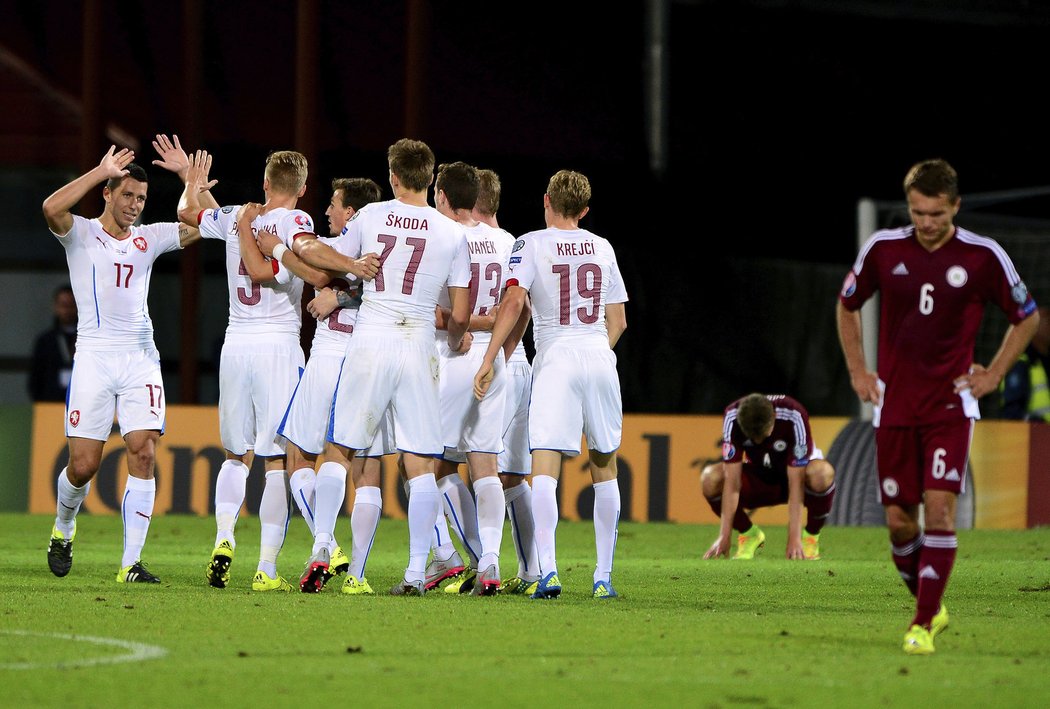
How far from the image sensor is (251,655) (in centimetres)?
603

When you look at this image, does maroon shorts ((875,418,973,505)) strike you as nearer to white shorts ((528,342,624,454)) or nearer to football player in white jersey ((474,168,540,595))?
white shorts ((528,342,624,454))

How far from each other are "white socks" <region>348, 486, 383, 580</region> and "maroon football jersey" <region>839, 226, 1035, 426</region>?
2823 mm

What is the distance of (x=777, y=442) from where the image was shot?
1244 cm

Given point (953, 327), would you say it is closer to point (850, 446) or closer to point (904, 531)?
point (904, 531)

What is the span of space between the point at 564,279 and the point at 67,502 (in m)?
3.11

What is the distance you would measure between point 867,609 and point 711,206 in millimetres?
16751

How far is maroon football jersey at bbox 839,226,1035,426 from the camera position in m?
6.49

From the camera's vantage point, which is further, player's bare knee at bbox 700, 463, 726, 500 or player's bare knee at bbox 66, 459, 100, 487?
player's bare knee at bbox 700, 463, 726, 500

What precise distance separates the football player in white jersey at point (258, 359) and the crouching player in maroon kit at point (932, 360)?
3.44 metres

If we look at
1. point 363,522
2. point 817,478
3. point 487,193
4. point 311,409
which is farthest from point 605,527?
point 817,478

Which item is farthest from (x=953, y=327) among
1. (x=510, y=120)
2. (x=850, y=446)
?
(x=510, y=120)

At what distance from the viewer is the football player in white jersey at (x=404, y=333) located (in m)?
8.08

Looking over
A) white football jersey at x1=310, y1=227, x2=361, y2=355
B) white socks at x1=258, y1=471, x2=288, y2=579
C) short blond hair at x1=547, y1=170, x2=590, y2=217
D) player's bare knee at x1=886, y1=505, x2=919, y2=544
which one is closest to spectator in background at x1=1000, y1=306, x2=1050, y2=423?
short blond hair at x1=547, y1=170, x2=590, y2=217

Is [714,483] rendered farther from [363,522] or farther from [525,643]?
[525,643]
